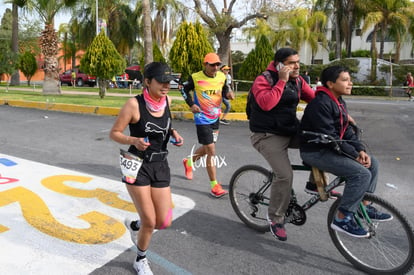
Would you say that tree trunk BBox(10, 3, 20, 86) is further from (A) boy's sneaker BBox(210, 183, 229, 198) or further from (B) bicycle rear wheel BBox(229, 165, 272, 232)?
(B) bicycle rear wheel BBox(229, 165, 272, 232)

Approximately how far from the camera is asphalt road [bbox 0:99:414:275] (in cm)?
322

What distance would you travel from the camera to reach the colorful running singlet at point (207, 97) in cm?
507

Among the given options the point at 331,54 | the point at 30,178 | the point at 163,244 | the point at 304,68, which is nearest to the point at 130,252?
the point at 163,244

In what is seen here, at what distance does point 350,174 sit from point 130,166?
171cm

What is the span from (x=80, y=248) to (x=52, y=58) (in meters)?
18.1

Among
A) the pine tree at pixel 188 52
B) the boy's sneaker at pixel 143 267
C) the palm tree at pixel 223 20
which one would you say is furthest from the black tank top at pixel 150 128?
the palm tree at pixel 223 20

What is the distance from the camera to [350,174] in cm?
301

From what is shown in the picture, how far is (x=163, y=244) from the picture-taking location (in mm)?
3561

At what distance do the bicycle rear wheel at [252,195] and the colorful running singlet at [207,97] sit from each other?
1165 mm

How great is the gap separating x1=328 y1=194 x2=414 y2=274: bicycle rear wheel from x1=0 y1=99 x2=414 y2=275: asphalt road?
13cm

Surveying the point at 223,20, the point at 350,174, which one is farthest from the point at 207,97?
the point at 223,20

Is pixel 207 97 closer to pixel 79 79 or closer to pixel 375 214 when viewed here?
pixel 375 214

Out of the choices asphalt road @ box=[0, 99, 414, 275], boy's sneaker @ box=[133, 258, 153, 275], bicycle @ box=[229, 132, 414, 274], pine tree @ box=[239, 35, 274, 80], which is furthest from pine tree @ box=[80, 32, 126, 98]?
boy's sneaker @ box=[133, 258, 153, 275]

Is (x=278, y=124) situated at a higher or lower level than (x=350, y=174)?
higher
